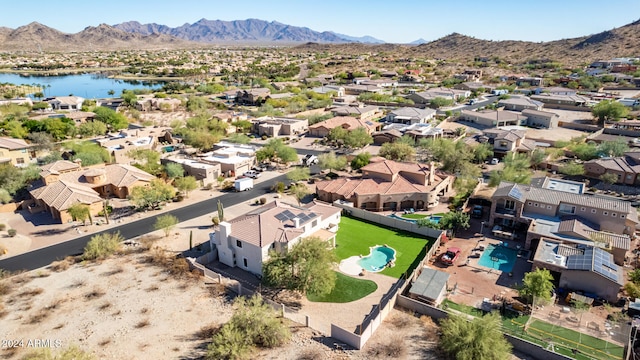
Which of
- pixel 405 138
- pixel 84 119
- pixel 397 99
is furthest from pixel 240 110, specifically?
pixel 405 138

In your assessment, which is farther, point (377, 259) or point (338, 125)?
point (338, 125)

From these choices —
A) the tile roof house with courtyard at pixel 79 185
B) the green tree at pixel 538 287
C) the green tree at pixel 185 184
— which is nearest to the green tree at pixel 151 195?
the green tree at pixel 185 184

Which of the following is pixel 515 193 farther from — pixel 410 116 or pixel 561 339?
pixel 410 116

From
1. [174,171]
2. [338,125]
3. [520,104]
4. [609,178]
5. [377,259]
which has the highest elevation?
[520,104]

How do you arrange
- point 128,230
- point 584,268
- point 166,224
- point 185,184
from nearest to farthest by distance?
point 584,268 < point 166,224 < point 128,230 < point 185,184

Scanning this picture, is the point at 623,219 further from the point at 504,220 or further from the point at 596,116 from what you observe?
the point at 596,116

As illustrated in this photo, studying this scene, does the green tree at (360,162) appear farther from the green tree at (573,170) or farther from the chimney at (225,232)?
the green tree at (573,170)

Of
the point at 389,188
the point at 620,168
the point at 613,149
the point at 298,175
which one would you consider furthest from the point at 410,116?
the point at 389,188

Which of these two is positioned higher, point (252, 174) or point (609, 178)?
point (609, 178)
